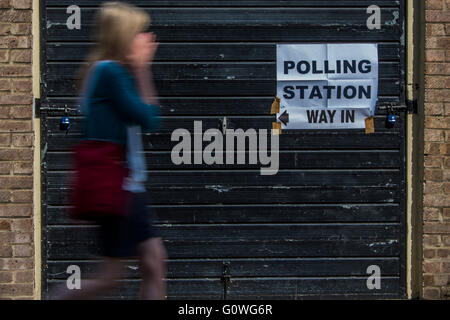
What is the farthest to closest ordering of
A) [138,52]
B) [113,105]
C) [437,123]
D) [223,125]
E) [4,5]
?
1. [223,125]
2. [437,123]
3. [4,5]
4. [138,52]
5. [113,105]

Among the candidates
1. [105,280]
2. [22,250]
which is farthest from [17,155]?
[105,280]

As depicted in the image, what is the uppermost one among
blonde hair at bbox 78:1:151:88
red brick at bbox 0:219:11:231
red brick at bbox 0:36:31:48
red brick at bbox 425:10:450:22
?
red brick at bbox 425:10:450:22

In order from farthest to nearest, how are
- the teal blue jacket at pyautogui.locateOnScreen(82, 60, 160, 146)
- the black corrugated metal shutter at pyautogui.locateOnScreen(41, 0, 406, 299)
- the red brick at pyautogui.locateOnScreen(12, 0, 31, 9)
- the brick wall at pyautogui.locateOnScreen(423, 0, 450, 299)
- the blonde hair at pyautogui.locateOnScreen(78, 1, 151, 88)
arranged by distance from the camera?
the black corrugated metal shutter at pyautogui.locateOnScreen(41, 0, 406, 299)
the brick wall at pyautogui.locateOnScreen(423, 0, 450, 299)
the red brick at pyautogui.locateOnScreen(12, 0, 31, 9)
the blonde hair at pyautogui.locateOnScreen(78, 1, 151, 88)
the teal blue jacket at pyautogui.locateOnScreen(82, 60, 160, 146)

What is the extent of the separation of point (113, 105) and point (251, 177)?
8.76 ft

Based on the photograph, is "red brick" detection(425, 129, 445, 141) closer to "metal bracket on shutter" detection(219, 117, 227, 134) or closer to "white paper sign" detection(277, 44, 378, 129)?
"white paper sign" detection(277, 44, 378, 129)

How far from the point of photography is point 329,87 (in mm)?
6223

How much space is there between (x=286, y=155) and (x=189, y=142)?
90cm

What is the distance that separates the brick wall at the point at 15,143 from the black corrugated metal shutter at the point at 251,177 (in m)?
0.23

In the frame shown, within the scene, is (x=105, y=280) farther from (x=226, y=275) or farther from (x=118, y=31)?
(x=226, y=275)

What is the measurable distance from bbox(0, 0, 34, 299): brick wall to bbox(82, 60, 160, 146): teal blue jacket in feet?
7.90

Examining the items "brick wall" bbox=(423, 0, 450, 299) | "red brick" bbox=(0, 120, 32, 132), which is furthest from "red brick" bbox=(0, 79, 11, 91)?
"brick wall" bbox=(423, 0, 450, 299)

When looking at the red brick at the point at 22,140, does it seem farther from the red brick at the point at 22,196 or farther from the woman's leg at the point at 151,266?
the woman's leg at the point at 151,266

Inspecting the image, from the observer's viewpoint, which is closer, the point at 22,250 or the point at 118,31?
the point at 118,31

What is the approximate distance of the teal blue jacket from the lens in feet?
12.0
